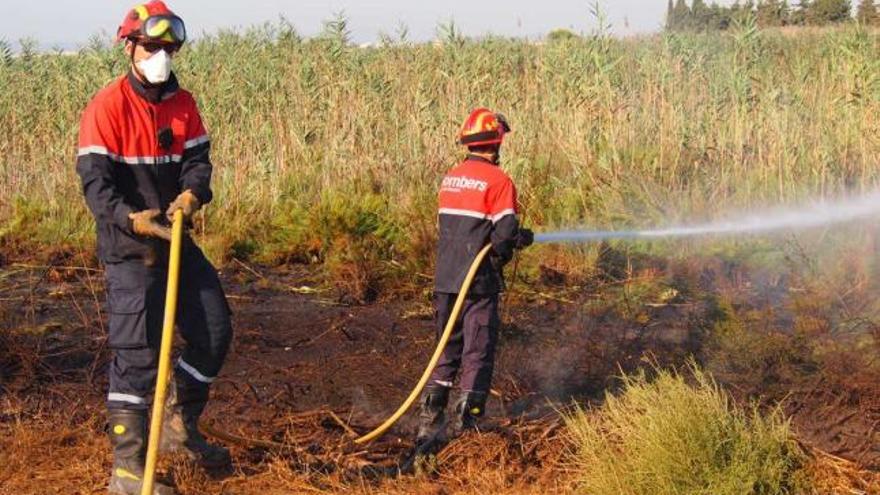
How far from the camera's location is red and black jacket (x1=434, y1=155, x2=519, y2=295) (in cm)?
535

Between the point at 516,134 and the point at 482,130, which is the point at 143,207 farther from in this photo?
the point at 516,134

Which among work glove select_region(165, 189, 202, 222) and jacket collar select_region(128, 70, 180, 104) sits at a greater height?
jacket collar select_region(128, 70, 180, 104)

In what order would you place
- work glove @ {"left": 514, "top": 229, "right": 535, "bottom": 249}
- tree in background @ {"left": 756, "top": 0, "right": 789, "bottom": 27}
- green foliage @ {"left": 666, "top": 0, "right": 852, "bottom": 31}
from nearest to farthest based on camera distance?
work glove @ {"left": 514, "top": 229, "right": 535, "bottom": 249} → green foliage @ {"left": 666, "top": 0, "right": 852, "bottom": 31} → tree in background @ {"left": 756, "top": 0, "right": 789, "bottom": 27}

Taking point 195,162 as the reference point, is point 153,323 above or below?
below

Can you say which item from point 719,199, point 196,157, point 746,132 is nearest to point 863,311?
point 719,199

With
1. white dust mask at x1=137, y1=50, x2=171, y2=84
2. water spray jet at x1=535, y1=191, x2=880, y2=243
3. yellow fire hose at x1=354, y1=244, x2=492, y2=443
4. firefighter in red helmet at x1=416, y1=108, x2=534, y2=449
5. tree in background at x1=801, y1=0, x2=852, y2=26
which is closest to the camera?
white dust mask at x1=137, y1=50, x2=171, y2=84

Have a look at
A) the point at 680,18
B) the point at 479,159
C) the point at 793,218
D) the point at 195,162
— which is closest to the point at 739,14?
the point at 680,18

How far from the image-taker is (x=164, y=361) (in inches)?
161

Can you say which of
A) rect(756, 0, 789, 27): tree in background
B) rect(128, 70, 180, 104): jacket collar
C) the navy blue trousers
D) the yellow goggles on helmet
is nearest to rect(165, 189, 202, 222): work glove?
the navy blue trousers

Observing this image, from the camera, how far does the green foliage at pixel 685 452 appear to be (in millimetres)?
4082

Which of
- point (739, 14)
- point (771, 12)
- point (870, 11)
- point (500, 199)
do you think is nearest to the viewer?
point (500, 199)

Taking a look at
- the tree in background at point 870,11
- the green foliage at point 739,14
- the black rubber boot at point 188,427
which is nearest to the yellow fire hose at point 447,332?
the black rubber boot at point 188,427

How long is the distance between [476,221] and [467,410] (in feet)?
2.87

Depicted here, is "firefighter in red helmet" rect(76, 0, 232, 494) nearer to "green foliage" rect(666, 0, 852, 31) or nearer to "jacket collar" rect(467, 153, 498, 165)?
"jacket collar" rect(467, 153, 498, 165)
